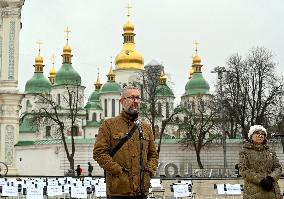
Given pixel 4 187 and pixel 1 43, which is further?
pixel 1 43

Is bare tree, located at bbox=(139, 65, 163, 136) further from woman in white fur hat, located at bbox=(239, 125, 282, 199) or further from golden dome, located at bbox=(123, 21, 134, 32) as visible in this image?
woman in white fur hat, located at bbox=(239, 125, 282, 199)

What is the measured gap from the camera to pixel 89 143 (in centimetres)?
4984

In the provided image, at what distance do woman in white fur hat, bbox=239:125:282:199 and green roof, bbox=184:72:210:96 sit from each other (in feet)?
229

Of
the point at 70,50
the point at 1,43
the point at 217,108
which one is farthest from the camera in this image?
the point at 70,50

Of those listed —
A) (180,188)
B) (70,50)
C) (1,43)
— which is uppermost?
(70,50)

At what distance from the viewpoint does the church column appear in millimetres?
37312

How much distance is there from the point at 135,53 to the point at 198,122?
3058cm

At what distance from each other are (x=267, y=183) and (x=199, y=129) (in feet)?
139

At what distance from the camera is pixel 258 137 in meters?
7.49

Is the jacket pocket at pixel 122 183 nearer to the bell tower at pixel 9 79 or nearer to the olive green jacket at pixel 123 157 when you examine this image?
the olive green jacket at pixel 123 157

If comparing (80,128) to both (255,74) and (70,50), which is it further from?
(255,74)

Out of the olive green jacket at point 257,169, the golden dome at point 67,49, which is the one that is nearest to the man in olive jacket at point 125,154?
the olive green jacket at point 257,169

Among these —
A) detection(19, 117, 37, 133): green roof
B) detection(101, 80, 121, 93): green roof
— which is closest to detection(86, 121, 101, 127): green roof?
detection(101, 80, 121, 93): green roof

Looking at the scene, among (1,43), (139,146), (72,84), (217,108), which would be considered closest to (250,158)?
(139,146)
